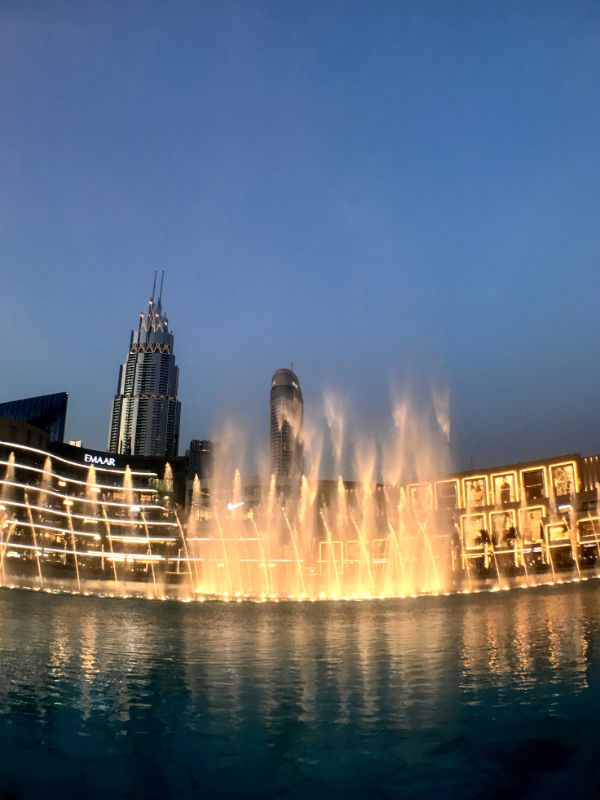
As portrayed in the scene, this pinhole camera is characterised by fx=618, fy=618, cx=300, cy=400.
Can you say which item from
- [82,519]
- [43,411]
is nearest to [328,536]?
[82,519]

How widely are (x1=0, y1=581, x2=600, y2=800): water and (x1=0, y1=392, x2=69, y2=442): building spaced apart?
600 ft

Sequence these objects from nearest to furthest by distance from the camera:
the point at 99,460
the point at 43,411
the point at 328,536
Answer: the point at 328,536
the point at 99,460
the point at 43,411

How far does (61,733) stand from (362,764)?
3.39 meters

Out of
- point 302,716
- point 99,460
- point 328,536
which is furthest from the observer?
point 99,460

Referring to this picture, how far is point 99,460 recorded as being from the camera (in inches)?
4670

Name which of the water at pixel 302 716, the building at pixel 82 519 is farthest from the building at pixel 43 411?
the water at pixel 302 716

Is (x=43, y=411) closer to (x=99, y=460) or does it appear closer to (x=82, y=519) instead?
(x=99, y=460)

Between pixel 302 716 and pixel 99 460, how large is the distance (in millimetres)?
117724

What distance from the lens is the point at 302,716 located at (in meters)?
7.64

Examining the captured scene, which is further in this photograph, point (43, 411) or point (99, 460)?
point (43, 411)

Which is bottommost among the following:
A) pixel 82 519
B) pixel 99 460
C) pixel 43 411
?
pixel 82 519

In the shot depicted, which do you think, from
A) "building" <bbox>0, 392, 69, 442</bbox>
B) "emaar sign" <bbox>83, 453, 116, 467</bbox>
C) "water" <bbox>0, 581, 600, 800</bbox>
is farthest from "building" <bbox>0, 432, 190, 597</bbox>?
"building" <bbox>0, 392, 69, 442</bbox>

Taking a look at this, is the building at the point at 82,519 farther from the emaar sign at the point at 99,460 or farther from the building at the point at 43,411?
the building at the point at 43,411

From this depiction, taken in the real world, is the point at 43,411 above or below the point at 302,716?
above
